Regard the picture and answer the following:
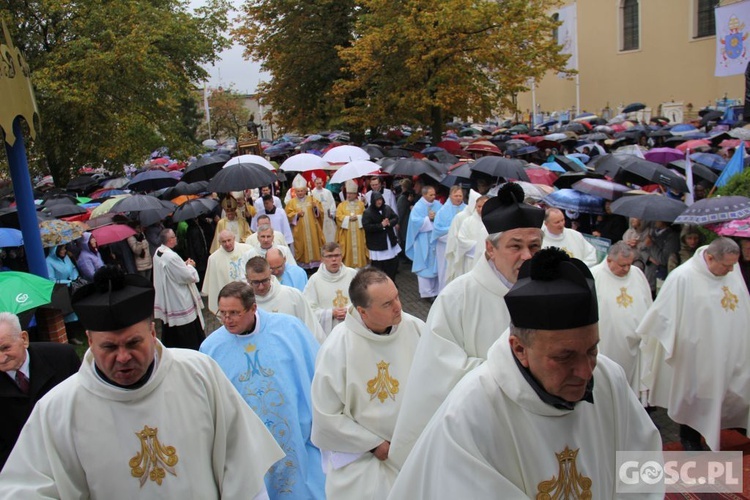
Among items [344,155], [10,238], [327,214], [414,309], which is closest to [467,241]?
[414,309]

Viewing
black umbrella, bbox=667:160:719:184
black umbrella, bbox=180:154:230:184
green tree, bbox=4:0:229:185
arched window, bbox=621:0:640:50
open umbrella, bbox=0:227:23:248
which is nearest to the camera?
open umbrella, bbox=0:227:23:248

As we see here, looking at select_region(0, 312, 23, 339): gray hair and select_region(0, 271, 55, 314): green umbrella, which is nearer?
select_region(0, 312, 23, 339): gray hair

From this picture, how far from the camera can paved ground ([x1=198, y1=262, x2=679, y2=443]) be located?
697 cm

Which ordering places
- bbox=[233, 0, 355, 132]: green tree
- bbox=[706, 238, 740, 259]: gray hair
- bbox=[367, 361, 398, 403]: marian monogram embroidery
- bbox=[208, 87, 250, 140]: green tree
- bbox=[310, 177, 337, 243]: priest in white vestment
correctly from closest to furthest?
bbox=[367, 361, 398, 403]: marian monogram embroidery → bbox=[706, 238, 740, 259]: gray hair → bbox=[310, 177, 337, 243]: priest in white vestment → bbox=[233, 0, 355, 132]: green tree → bbox=[208, 87, 250, 140]: green tree

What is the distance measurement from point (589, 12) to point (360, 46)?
27.0 meters

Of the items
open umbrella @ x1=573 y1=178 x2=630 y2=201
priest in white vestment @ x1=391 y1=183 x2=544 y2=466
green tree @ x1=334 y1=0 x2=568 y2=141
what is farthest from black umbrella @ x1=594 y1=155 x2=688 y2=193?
green tree @ x1=334 y1=0 x2=568 y2=141

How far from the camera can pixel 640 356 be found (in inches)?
272

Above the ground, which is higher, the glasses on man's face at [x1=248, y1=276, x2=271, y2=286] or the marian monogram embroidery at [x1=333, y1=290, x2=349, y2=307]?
the glasses on man's face at [x1=248, y1=276, x2=271, y2=286]

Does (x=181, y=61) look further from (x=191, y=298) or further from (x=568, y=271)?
(x=568, y=271)

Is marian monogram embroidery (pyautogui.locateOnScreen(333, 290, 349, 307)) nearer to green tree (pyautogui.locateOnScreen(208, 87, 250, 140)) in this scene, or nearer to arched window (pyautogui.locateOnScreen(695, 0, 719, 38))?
arched window (pyautogui.locateOnScreen(695, 0, 719, 38))

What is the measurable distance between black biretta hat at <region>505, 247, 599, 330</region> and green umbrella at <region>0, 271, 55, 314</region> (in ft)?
16.7

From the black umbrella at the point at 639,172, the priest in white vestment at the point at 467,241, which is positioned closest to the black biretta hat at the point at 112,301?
the priest in white vestment at the point at 467,241

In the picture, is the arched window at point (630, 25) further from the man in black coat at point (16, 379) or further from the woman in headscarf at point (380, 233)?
the man in black coat at point (16, 379)

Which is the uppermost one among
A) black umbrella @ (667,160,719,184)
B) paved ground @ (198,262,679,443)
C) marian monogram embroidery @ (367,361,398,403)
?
black umbrella @ (667,160,719,184)
